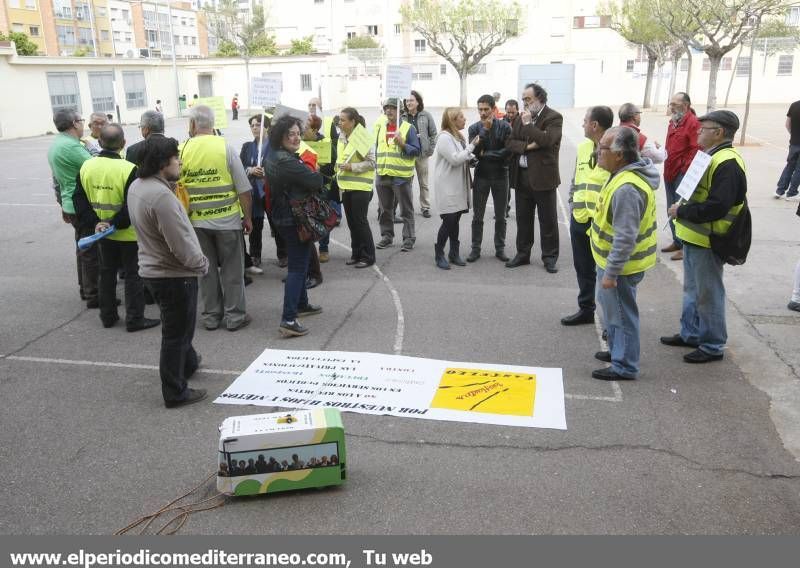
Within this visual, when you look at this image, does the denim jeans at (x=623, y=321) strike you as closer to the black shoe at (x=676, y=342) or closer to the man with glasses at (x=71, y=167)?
the black shoe at (x=676, y=342)

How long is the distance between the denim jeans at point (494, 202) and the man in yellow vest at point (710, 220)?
3.20m

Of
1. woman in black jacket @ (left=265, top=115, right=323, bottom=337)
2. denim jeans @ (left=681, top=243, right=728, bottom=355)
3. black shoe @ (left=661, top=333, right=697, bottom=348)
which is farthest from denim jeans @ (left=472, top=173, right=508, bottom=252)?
denim jeans @ (left=681, top=243, right=728, bottom=355)

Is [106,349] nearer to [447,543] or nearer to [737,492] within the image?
Result: [447,543]

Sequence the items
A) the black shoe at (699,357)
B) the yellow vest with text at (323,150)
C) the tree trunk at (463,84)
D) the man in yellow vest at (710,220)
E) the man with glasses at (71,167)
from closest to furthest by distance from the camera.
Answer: the man in yellow vest at (710,220) → the black shoe at (699,357) → the man with glasses at (71,167) → the yellow vest with text at (323,150) → the tree trunk at (463,84)

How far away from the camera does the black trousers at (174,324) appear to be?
4.57 meters

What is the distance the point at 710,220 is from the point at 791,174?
872cm

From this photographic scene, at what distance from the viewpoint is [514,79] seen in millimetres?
52406

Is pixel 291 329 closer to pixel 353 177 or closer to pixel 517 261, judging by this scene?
pixel 353 177

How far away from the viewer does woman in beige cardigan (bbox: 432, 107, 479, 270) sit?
7859 mm

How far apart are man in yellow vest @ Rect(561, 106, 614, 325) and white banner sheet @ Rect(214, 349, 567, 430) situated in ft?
4.09

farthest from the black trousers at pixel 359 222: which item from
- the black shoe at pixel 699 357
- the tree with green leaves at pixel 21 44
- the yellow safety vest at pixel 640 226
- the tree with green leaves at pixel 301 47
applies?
the tree with green leaves at pixel 301 47

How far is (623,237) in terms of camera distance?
4.69 metres

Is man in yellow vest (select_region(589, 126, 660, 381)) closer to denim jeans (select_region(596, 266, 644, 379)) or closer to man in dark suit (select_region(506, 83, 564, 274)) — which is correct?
denim jeans (select_region(596, 266, 644, 379))

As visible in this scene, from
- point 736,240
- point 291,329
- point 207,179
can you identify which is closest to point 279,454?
point 291,329
